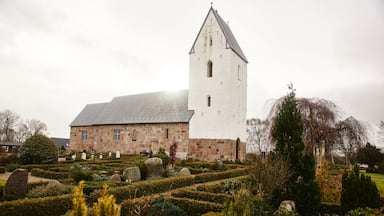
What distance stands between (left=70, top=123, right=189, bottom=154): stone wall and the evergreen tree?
15.6 m

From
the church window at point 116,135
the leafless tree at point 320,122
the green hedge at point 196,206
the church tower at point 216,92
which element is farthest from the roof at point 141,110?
the green hedge at point 196,206

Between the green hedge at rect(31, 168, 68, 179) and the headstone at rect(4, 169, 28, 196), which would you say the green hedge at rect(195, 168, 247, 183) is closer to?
the green hedge at rect(31, 168, 68, 179)

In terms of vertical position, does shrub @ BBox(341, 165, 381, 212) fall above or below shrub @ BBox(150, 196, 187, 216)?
above

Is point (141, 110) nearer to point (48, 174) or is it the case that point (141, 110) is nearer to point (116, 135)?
point (116, 135)

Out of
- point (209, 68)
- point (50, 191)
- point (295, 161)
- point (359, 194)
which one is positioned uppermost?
point (209, 68)

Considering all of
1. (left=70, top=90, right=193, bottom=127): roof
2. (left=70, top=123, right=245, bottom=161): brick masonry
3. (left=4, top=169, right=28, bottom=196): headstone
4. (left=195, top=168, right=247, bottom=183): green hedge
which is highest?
(left=70, top=90, right=193, bottom=127): roof

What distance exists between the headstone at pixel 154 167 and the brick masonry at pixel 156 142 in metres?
9.70

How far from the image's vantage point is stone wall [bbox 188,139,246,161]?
2339 cm

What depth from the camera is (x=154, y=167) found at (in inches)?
556

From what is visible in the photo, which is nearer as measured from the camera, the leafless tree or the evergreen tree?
the evergreen tree

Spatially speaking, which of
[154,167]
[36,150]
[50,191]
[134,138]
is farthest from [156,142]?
[50,191]

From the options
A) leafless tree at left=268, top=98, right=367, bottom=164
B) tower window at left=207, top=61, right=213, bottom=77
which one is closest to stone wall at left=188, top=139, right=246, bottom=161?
tower window at left=207, top=61, right=213, bottom=77

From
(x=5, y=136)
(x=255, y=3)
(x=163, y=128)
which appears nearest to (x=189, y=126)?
(x=163, y=128)

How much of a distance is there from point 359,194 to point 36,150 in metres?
16.5
